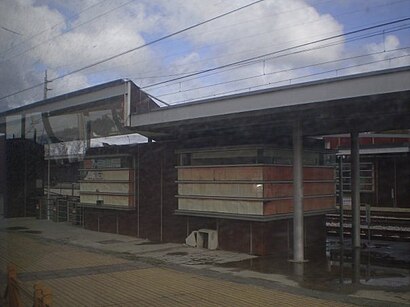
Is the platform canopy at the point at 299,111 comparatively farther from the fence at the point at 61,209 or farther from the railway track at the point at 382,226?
the fence at the point at 61,209

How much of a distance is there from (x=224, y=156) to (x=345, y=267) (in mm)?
4003

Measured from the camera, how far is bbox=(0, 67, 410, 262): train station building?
9.82 metres

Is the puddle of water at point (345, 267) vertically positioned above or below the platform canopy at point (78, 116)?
below

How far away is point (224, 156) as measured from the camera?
12.5 meters

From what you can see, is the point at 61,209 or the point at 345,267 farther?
the point at 61,209

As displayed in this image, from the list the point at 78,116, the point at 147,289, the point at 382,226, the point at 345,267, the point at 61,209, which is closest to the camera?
the point at 147,289

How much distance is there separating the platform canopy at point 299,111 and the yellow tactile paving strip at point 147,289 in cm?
346

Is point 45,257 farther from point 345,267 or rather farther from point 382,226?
point 382,226

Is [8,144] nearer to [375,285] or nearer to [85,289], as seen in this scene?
[85,289]

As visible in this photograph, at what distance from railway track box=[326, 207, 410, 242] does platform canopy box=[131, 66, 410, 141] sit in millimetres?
3852

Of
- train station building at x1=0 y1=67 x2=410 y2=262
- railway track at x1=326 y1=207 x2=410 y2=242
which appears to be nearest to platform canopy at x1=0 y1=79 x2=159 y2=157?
train station building at x1=0 y1=67 x2=410 y2=262

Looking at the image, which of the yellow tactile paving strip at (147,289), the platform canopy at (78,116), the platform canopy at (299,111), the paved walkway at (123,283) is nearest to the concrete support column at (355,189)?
the platform canopy at (299,111)

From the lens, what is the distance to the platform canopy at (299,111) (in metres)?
8.38

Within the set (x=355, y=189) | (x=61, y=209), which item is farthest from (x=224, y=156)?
(x=61, y=209)
